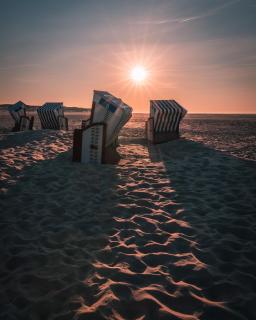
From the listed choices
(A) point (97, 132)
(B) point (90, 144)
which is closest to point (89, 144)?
(B) point (90, 144)

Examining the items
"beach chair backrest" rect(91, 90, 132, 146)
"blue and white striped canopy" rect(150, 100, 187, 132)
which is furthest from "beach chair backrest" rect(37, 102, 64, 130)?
"beach chair backrest" rect(91, 90, 132, 146)

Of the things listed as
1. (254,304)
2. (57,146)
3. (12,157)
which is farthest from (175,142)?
(254,304)

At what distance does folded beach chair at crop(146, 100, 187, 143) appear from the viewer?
14.0 m

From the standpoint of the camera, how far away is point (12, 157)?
874 centimetres

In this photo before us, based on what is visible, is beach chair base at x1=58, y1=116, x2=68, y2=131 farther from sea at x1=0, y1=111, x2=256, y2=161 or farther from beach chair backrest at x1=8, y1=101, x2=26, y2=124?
sea at x1=0, y1=111, x2=256, y2=161

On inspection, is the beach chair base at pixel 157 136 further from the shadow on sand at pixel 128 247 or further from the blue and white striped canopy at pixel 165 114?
the shadow on sand at pixel 128 247

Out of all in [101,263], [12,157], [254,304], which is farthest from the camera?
[12,157]

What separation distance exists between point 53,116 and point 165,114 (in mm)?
7278

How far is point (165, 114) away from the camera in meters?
14.1

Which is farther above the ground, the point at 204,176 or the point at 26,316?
the point at 204,176

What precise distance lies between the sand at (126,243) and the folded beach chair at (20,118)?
9.51 metres

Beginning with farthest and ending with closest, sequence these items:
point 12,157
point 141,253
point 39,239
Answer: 1. point 12,157
2. point 39,239
3. point 141,253

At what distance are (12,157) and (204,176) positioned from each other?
5953 millimetres

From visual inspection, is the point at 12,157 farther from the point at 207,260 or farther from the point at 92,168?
the point at 207,260
